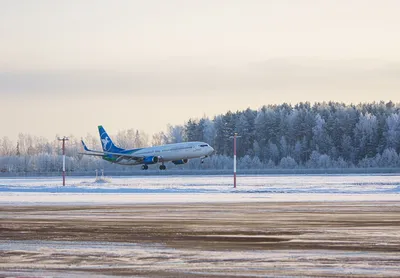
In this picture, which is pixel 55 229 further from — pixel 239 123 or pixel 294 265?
pixel 239 123

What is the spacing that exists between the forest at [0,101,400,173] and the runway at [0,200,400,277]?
106 m

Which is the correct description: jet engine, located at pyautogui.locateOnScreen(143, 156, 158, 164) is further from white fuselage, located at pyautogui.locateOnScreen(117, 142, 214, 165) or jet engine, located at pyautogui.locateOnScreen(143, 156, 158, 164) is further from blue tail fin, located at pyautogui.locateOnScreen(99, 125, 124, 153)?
blue tail fin, located at pyautogui.locateOnScreen(99, 125, 124, 153)

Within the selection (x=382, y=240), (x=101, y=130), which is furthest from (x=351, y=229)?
(x=101, y=130)

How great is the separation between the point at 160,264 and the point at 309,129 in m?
147

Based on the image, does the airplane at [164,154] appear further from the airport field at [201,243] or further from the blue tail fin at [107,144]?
the airport field at [201,243]

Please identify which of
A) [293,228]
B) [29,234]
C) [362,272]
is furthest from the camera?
[293,228]

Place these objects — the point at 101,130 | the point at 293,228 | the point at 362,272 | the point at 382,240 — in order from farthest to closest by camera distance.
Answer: the point at 101,130 → the point at 293,228 → the point at 382,240 → the point at 362,272

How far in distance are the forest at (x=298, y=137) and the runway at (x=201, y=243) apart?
10608 cm

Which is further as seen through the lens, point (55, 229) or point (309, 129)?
point (309, 129)

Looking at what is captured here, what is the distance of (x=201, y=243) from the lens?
17.5m

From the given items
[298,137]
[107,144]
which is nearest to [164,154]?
[107,144]

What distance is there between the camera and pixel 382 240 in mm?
17703

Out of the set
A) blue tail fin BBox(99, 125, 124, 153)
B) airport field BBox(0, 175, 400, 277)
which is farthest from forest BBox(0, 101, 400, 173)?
airport field BBox(0, 175, 400, 277)

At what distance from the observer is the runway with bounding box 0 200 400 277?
13734 mm
